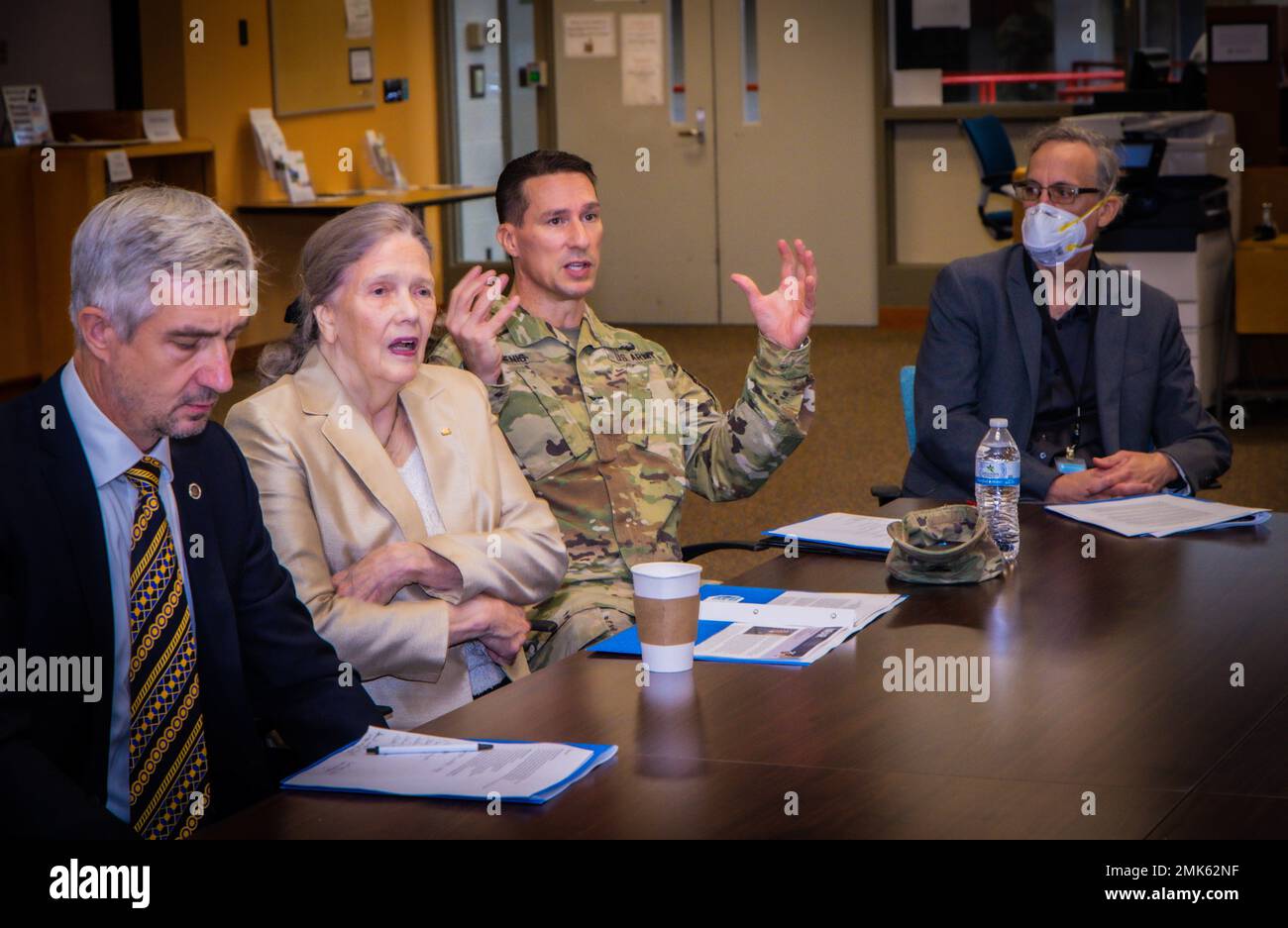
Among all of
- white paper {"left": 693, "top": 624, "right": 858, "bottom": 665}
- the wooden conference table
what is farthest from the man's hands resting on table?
white paper {"left": 693, "top": 624, "right": 858, "bottom": 665}

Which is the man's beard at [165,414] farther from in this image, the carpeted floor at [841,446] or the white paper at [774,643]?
the carpeted floor at [841,446]

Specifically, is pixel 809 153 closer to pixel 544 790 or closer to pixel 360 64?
pixel 360 64

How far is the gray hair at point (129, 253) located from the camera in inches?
72.4

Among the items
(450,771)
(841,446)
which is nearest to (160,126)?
(841,446)

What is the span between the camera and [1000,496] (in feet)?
9.00

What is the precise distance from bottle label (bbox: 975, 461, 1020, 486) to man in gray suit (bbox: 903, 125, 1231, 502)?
593 mm

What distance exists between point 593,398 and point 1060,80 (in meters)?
7.15

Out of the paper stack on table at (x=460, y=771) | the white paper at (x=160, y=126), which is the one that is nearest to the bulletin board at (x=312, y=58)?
the white paper at (x=160, y=126)

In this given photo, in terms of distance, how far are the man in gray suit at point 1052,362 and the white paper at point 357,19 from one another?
6782 millimetres

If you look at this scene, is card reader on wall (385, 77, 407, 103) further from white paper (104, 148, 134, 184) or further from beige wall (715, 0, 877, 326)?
white paper (104, 148, 134, 184)

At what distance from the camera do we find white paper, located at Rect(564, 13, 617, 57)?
9977 millimetres

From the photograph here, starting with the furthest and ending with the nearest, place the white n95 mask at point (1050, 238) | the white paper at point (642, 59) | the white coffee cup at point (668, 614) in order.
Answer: the white paper at point (642, 59), the white n95 mask at point (1050, 238), the white coffee cup at point (668, 614)
